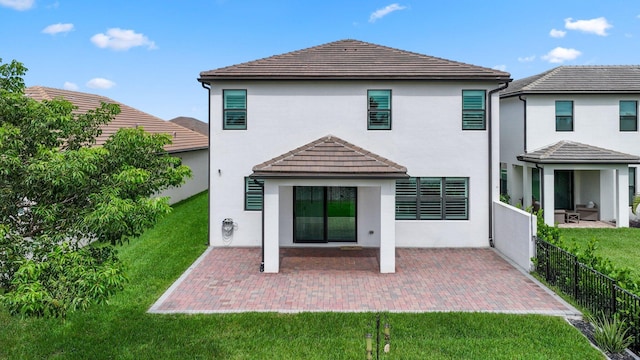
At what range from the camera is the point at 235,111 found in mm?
14773

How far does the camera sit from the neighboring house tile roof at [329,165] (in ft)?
38.7

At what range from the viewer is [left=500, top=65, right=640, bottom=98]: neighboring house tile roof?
18.8m

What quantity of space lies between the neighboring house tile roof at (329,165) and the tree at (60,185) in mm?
5687

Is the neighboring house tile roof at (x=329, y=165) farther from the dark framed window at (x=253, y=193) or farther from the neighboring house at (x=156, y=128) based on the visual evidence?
the neighboring house at (x=156, y=128)

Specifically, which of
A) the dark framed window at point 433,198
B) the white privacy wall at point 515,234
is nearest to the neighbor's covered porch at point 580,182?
the white privacy wall at point 515,234

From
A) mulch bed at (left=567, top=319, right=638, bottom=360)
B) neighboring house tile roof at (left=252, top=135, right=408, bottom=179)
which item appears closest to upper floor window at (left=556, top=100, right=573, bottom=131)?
neighboring house tile roof at (left=252, top=135, right=408, bottom=179)

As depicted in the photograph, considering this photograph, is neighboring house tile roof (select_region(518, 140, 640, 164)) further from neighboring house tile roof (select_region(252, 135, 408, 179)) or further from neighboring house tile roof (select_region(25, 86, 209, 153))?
neighboring house tile roof (select_region(25, 86, 209, 153))

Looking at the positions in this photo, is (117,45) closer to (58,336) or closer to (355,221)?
(355,221)

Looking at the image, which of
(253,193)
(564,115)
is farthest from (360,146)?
(564,115)

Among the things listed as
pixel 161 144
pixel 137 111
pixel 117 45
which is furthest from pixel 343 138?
pixel 117 45

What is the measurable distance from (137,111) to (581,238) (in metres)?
28.0

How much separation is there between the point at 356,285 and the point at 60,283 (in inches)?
294

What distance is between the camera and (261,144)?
48.6 ft

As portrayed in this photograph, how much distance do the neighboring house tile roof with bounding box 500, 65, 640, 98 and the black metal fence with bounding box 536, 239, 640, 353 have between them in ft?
36.0
